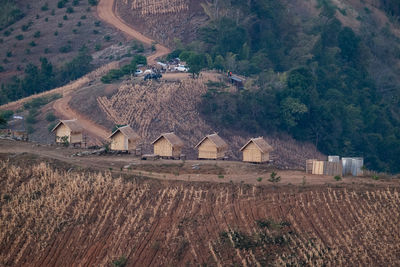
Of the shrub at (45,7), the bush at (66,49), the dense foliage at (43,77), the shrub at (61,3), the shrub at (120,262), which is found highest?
the shrub at (61,3)

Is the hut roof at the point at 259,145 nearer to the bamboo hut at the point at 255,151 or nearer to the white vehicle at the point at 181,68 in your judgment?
the bamboo hut at the point at 255,151

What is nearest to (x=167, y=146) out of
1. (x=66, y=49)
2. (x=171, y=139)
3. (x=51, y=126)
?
(x=171, y=139)

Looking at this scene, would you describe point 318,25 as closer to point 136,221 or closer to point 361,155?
point 361,155

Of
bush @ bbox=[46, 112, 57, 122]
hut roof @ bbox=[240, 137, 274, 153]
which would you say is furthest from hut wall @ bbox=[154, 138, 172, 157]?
bush @ bbox=[46, 112, 57, 122]

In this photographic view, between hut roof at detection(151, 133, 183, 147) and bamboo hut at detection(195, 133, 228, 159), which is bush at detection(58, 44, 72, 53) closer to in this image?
hut roof at detection(151, 133, 183, 147)

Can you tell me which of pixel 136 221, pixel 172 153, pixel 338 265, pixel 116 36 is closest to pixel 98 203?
pixel 136 221

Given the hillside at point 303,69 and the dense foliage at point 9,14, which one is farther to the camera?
the dense foliage at point 9,14

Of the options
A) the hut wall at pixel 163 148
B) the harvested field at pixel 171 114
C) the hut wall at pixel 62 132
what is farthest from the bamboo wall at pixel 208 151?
the harvested field at pixel 171 114
